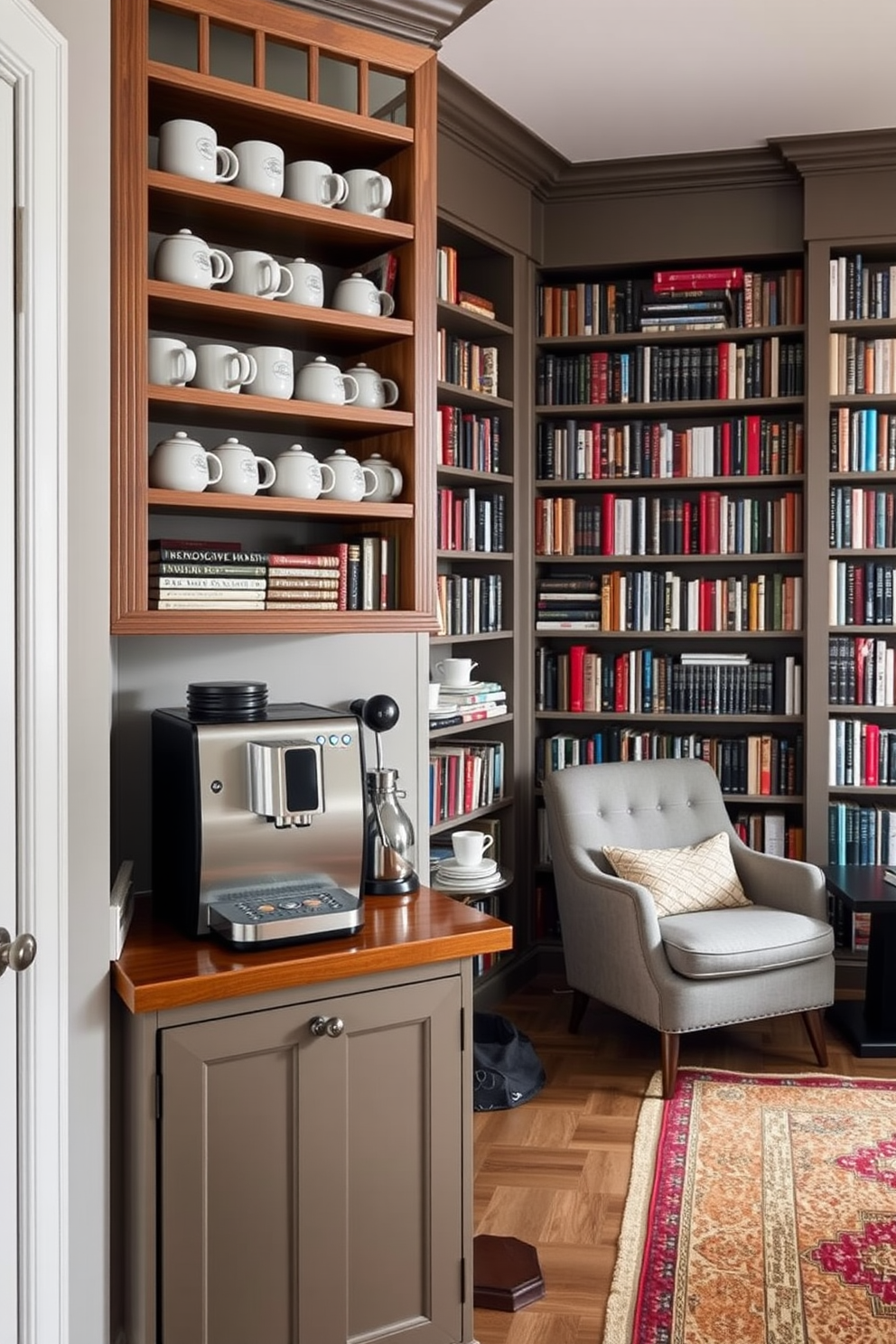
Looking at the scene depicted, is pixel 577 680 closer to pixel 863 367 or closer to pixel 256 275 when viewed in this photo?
pixel 863 367

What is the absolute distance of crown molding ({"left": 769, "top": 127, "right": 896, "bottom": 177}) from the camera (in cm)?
399

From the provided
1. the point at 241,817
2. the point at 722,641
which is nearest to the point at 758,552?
the point at 722,641

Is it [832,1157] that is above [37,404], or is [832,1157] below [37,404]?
below

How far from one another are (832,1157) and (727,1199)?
0.38 metres

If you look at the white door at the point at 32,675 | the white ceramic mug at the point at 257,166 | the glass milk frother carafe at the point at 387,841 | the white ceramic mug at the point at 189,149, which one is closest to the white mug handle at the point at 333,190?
the white ceramic mug at the point at 257,166

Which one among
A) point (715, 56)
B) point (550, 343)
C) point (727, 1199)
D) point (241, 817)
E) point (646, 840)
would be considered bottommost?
point (727, 1199)

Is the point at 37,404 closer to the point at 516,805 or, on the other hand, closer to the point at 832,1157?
the point at 832,1157

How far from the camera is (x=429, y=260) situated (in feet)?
Result: 8.24

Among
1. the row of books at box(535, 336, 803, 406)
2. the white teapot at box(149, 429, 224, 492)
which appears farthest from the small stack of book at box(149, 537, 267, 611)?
the row of books at box(535, 336, 803, 406)

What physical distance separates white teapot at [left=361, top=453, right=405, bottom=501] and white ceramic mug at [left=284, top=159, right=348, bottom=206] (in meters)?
0.51

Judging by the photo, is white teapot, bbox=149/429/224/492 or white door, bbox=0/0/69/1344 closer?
white door, bbox=0/0/69/1344

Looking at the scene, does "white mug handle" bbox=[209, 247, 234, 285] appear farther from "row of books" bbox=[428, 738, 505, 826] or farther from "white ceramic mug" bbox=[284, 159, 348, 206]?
"row of books" bbox=[428, 738, 505, 826]

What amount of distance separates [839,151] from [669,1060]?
2.93 m

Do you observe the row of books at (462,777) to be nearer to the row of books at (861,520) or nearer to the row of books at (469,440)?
the row of books at (469,440)
